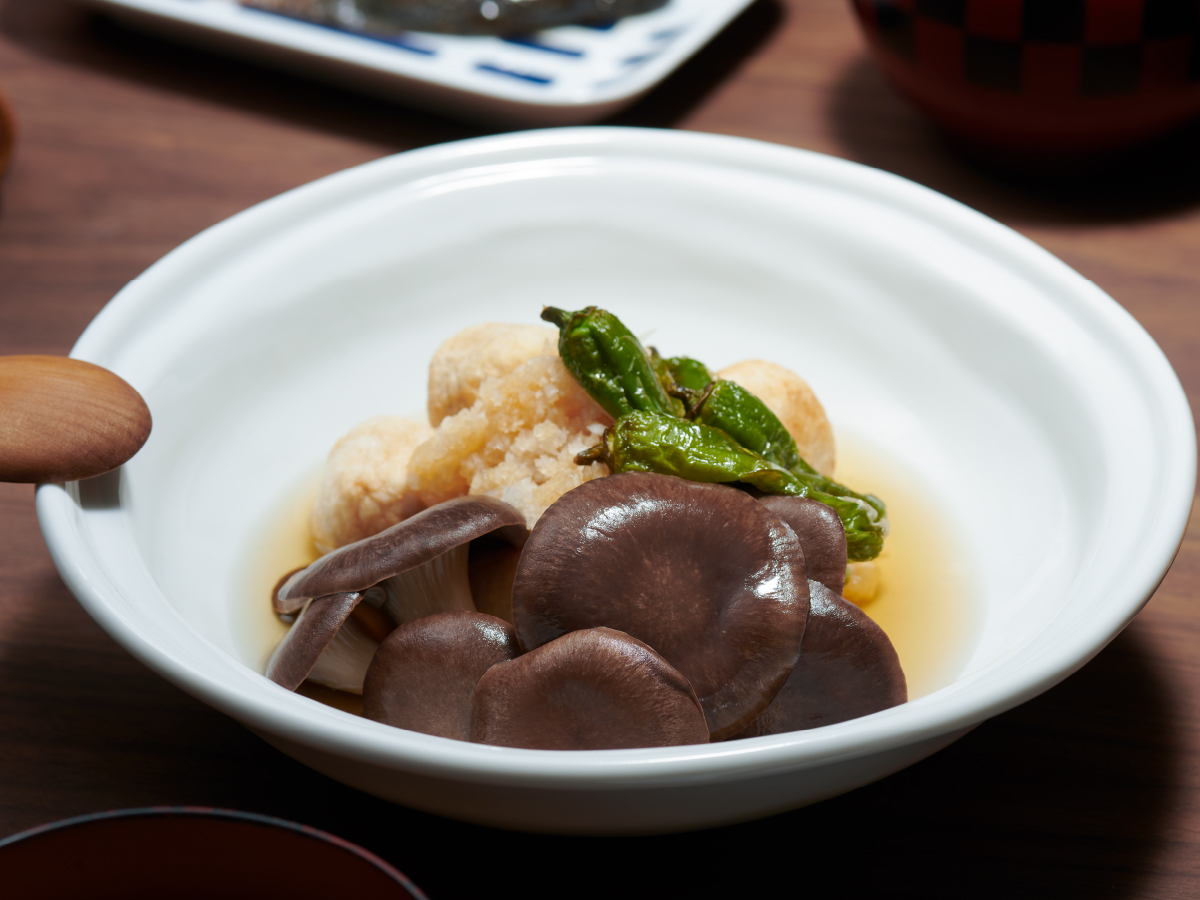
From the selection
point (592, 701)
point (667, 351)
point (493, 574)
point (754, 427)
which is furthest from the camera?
point (667, 351)

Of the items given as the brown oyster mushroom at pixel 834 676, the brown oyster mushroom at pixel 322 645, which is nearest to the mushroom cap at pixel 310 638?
the brown oyster mushroom at pixel 322 645

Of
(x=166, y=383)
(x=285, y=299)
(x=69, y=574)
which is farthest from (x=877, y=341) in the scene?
(x=69, y=574)

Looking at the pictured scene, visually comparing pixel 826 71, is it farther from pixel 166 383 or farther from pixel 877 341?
pixel 166 383

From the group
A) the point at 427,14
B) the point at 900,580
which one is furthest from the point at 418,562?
the point at 427,14

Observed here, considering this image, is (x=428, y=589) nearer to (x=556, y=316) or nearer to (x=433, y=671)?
(x=433, y=671)

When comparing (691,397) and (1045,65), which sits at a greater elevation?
(1045,65)

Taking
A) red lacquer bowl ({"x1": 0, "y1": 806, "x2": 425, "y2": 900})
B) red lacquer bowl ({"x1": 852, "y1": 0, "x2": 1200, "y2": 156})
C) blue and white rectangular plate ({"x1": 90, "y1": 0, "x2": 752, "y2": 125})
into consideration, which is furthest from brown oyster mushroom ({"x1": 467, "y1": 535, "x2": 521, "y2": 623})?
red lacquer bowl ({"x1": 852, "y1": 0, "x2": 1200, "y2": 156})
